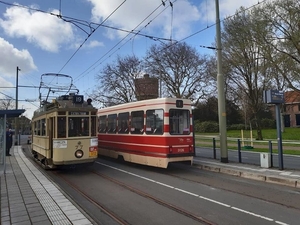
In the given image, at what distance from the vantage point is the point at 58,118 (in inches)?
464

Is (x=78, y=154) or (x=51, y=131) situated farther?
(x=51, y=131)

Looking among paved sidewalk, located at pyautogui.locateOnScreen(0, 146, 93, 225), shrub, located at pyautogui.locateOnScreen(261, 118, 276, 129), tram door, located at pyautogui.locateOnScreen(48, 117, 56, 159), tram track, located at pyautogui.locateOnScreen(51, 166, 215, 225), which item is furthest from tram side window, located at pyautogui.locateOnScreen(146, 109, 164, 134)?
shrub, located at pyautogui.locateOnScreen(261, 118, 276, 129)

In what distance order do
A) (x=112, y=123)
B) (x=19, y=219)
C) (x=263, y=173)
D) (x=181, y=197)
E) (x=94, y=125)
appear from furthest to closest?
(x=112, y=123) → (x=94, y=125) → (x=263, y=173) → (x=181, y=197) → (x=19, y=219)

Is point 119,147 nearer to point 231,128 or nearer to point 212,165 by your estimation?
point 212,165

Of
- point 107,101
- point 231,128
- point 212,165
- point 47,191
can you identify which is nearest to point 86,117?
point 47,191

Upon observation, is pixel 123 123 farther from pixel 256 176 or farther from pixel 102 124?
pixel 256 176

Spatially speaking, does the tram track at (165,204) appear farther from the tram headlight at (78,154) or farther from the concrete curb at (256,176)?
the concrete curb at (256,176)

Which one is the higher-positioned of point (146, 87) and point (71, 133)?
point (146, 87)

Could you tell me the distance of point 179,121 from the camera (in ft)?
40.1

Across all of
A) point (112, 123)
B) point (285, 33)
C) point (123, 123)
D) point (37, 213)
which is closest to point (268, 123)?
point (285, 33)

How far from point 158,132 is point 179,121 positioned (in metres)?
1.03

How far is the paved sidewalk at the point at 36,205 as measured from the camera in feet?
18.9

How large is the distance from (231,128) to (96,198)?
42767mm

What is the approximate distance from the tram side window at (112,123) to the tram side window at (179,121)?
462 centimetres
